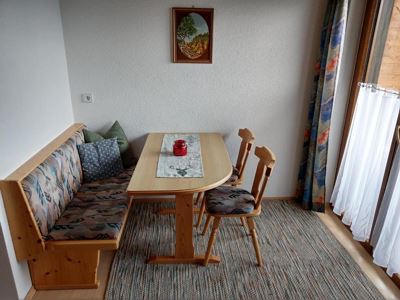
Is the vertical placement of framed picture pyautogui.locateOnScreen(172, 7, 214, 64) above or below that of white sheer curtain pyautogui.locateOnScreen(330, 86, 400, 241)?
above

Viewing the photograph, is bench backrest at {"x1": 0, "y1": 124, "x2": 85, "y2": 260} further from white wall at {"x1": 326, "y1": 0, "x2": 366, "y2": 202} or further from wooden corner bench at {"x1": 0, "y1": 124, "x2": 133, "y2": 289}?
white wall at {"x1": 326, "y1": 0, "x2": 366, "y2": 202}

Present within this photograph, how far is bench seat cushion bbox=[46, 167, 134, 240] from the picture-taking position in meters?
1.86

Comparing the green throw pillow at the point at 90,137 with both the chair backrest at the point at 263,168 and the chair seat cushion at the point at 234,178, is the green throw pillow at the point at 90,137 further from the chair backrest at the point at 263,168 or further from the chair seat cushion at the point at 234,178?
the chair backrest at the point at 263,168

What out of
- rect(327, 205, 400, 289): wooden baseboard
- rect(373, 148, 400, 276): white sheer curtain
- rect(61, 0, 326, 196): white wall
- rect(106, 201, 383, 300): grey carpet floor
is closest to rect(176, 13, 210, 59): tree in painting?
rect(61, 0, 326, 196): white wall

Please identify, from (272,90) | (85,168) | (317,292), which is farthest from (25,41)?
(317,292)

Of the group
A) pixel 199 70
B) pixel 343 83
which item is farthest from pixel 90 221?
pixel 343 83

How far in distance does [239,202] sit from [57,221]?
1295 millimetres

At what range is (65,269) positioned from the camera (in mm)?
1978

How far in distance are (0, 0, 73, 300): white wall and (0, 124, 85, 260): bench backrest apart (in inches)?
1.9

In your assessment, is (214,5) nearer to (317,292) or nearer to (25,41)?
(25,41)

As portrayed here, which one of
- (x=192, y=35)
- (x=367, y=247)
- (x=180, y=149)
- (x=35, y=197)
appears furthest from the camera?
(x=192, y=35)

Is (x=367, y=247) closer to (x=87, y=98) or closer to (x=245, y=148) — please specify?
(x=245, y=148)

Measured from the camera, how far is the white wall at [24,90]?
67.9 inches

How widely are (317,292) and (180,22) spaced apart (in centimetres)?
248
